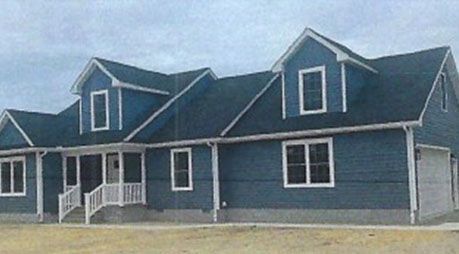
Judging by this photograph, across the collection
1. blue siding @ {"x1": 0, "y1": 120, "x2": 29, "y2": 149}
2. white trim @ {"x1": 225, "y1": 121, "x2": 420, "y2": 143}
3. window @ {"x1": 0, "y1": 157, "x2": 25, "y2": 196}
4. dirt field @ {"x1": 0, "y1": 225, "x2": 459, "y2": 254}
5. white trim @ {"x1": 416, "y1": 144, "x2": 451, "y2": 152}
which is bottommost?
dirt field @ {"x1": 0, "y1": 225, "x2": 459, "y2": 254}

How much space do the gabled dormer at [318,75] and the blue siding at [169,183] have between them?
373 centimetres

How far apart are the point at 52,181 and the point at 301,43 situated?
12591 millimetres

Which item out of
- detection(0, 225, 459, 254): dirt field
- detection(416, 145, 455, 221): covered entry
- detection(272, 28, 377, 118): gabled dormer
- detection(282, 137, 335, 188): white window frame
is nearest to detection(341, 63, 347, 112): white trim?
detection(272, 28, 377, 118): gabled dormer

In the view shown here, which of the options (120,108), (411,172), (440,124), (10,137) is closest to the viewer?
(411,172)

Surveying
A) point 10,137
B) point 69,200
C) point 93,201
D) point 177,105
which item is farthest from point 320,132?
point 10,137

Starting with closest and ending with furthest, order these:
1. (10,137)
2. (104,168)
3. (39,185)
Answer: (104,168) < (39,185) < (10,137)

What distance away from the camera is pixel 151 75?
1210 inches

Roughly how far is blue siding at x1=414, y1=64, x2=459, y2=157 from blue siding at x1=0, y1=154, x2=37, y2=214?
1615cm

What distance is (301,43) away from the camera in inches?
925

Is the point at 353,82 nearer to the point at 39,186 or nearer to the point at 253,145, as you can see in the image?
the point at 253,145

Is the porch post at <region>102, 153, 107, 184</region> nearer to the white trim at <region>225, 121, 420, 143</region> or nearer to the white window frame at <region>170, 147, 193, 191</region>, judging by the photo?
the white window frame at <region>170, 147, 193, 191</region>

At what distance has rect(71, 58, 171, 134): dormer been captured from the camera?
27828 mm

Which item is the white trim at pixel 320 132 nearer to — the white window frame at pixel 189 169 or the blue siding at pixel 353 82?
the blue siding at pixel 353 82

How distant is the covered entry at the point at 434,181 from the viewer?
70.9 feet
